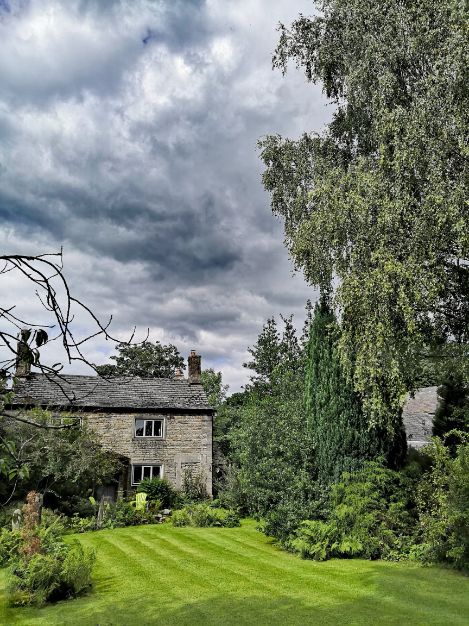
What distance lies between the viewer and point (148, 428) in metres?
28.5

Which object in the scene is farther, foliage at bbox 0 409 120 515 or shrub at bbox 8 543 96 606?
foliage at bbox 0 409 120 515

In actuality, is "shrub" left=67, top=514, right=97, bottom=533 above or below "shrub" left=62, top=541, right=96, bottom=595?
above

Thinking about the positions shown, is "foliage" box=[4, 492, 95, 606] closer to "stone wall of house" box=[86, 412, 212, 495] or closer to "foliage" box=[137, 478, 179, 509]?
"foliage" box=[137, 478, 179, 509]

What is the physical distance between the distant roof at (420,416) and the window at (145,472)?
13.2m

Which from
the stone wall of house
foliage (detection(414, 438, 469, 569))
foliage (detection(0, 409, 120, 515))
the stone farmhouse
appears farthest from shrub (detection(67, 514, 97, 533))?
foliage (detection(414, 438, 469, 569))

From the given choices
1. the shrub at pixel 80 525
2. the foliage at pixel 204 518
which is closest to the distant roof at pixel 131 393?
the shrub at pixel 80 525

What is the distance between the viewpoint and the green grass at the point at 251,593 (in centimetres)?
930

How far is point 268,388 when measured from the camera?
144ft

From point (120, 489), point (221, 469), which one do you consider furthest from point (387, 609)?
point (221, 469)

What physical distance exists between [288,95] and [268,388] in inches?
1182

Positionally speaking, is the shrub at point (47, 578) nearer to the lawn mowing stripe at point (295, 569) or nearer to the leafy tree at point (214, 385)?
the lawn mowing stripe at point (295, 569)

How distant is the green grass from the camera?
9.30 m

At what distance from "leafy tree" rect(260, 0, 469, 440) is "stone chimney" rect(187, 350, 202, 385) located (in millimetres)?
16477

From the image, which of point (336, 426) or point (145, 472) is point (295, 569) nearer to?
point (336, 426)
